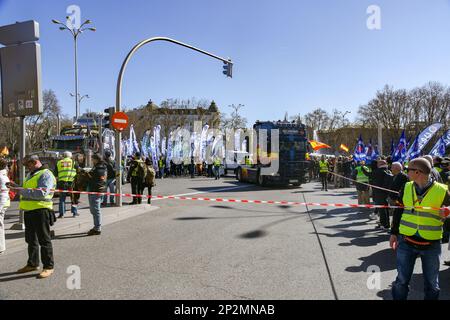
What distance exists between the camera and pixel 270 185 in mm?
23734

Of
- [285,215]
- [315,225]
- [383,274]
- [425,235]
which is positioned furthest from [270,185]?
[425,235]

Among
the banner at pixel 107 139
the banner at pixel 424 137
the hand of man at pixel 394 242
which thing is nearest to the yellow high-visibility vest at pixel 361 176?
the banner at pixel 424 137

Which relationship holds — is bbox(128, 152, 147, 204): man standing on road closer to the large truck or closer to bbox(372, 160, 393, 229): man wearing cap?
bbox(372, 160, 393, 229): man wearing cap

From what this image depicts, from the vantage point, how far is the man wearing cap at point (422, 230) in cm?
411

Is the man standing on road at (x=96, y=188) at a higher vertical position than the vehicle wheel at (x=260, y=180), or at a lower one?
higher

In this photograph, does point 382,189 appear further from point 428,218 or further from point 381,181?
point 428,218

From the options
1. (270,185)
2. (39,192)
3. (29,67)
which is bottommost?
(270,185)

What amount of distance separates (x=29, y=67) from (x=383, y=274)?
795 cm

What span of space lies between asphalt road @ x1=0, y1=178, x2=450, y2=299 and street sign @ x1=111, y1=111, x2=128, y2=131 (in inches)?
117

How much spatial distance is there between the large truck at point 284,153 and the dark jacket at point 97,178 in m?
13.7

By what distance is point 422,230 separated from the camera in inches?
162

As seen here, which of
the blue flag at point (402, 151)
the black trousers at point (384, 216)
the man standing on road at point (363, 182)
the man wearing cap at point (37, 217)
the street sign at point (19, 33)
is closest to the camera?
the man wearing cap at point (37, 217)

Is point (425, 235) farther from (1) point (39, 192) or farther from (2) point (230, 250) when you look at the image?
(1) point (39, 192)

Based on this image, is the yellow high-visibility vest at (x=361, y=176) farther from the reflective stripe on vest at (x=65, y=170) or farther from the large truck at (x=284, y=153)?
the large truck at (x=284, y=153)
